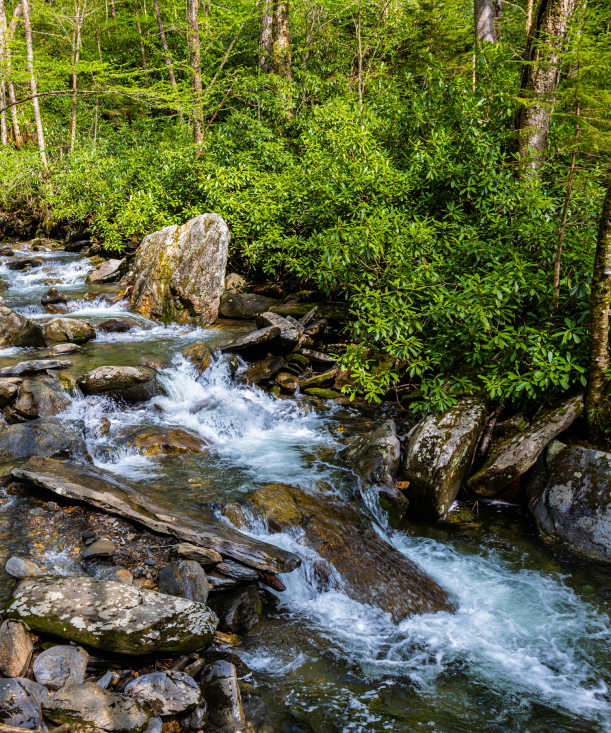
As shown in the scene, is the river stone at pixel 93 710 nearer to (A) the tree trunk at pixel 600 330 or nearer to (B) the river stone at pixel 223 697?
(B) the river stone at pixel 223 697

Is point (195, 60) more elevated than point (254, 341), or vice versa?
point (195, 60)

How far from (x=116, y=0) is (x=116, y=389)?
34658 mm

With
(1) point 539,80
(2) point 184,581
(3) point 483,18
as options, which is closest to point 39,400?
(2) point 184,581

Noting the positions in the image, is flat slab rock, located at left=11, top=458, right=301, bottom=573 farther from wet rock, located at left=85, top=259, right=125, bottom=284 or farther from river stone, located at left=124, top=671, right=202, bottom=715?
wet rock, located at left=85, top=259, right=125, bottom=284

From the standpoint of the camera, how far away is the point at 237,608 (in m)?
4.50

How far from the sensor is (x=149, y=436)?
7.26 meters

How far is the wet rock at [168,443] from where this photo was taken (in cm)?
710

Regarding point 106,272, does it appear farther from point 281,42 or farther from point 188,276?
point 281,42

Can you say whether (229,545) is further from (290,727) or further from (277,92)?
(277,92)

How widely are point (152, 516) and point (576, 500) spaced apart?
5.03m

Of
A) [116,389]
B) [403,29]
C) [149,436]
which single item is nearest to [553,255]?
[149,436]

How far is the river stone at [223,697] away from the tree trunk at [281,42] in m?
16.8

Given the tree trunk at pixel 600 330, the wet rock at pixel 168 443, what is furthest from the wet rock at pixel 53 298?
the tree trunk at pixel 600 330

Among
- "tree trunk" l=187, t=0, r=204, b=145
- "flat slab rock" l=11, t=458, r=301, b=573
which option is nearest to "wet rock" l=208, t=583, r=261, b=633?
"flat slab rock" l=11, t=458, r=301, b=573
